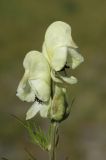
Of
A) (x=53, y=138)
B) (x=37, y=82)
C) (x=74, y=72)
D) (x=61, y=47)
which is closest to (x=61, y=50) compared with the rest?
(x=61, y=47)

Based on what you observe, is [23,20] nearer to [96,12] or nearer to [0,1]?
[0,1]

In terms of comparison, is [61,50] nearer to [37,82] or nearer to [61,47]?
[61,47]

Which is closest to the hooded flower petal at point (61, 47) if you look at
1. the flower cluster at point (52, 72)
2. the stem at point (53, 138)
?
the flower cluster at point (52, 72)

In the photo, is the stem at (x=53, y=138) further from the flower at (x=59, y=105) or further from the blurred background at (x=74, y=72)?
the blurred background at (x=74, y=72)

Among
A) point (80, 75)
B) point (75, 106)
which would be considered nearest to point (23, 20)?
point (80, 75)

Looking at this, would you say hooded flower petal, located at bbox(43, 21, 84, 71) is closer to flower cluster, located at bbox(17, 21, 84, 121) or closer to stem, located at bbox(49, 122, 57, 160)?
flower cluster, located at bbox(17, 21, 84, 121)

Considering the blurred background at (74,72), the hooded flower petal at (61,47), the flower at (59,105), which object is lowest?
the blurred background at (74,72)

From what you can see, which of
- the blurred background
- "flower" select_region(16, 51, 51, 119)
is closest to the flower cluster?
"flower" select_region(16, 51, 51, 119)
